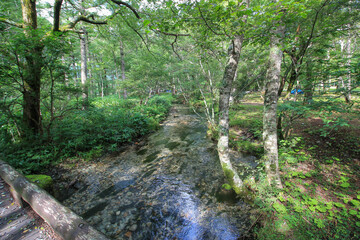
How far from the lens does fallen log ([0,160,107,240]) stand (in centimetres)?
169

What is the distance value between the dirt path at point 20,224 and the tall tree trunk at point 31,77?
3.47m

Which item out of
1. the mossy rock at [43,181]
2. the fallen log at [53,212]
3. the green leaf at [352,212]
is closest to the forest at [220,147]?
the green leaf at [352,212]

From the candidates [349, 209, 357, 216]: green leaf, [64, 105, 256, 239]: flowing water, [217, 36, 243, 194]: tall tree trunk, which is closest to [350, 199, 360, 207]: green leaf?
[349, 209, 357, 216]: green leaf

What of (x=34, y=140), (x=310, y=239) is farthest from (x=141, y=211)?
(x=34, y=140)

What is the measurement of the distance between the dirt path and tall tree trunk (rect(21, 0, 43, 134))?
137 inches

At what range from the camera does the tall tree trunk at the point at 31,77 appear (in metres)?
4.29

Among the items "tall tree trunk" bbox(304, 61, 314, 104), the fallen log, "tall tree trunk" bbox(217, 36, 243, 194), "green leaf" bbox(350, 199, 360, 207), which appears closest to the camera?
the fallen log

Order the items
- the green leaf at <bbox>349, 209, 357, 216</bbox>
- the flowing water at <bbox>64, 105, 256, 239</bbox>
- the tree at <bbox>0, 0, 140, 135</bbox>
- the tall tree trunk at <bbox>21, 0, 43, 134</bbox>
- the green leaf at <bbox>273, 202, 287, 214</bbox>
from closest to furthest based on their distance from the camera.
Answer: the green leaf at <bbox>349, 209, 357, 216</bbox> < the green leaf at <bbox>273, 202, 287, 214</bbox> < the flowing water at <bbox>64, 105, 256, 239</bbox> < the tree at <bbox>0, 0, 140, 135</bbox> < the tall tree trunk at <bbox>21, 0, 43, 134</bbox>

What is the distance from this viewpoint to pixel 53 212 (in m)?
2.00

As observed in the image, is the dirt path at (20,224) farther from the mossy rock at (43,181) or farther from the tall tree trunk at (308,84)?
the tall tree trunk at (308,84)

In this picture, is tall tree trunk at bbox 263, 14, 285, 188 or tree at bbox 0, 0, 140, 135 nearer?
tall tree trunk at bbox 263, 14, 285, 188

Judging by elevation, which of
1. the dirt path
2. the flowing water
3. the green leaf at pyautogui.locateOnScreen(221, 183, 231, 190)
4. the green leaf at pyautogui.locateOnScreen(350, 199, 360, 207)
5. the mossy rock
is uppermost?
the green leaf at pyautogui.locateOnScreen(350, 199, 360, 207)

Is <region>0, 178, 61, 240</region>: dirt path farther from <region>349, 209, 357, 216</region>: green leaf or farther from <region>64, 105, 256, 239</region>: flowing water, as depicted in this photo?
<region>349, 209, 357, 216</region>: green leaf

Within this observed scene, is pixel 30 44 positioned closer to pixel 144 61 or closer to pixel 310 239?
pixel 144 61
